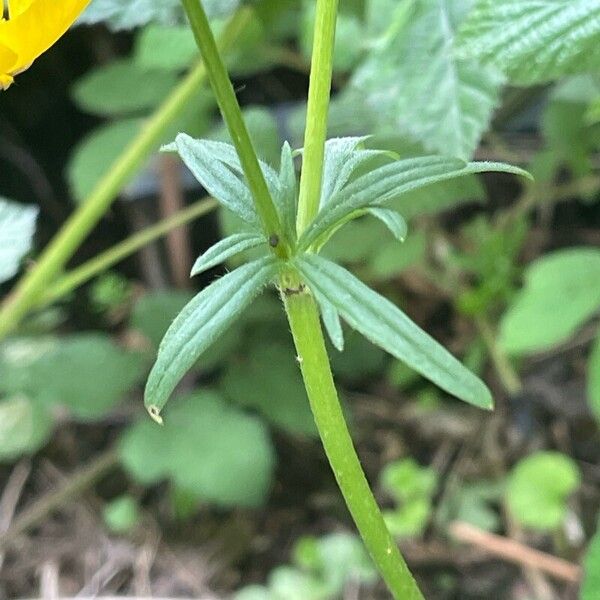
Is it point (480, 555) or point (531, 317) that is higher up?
point (531, 317)

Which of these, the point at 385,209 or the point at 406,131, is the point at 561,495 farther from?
the point at 385,209

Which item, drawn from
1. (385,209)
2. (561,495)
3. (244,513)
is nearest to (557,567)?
(561,495)

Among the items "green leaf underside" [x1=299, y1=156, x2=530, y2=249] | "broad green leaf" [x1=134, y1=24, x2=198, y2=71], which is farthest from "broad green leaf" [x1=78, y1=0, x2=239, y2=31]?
"green leaf underside" [x1=299, y1=156, x2=530, y2=249]

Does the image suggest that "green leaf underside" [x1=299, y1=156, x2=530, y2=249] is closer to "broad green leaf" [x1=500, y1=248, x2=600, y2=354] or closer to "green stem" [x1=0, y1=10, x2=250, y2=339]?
"green stem" [x1=0, y1=10, x2=250, y2=339]

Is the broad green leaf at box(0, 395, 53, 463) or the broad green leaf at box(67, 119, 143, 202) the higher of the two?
the broad green leaf at box(67, 119, 143, 202)

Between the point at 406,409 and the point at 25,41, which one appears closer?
the point at 25,41

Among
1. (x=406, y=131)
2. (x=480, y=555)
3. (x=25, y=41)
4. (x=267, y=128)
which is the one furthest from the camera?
(x=480, y=555)
